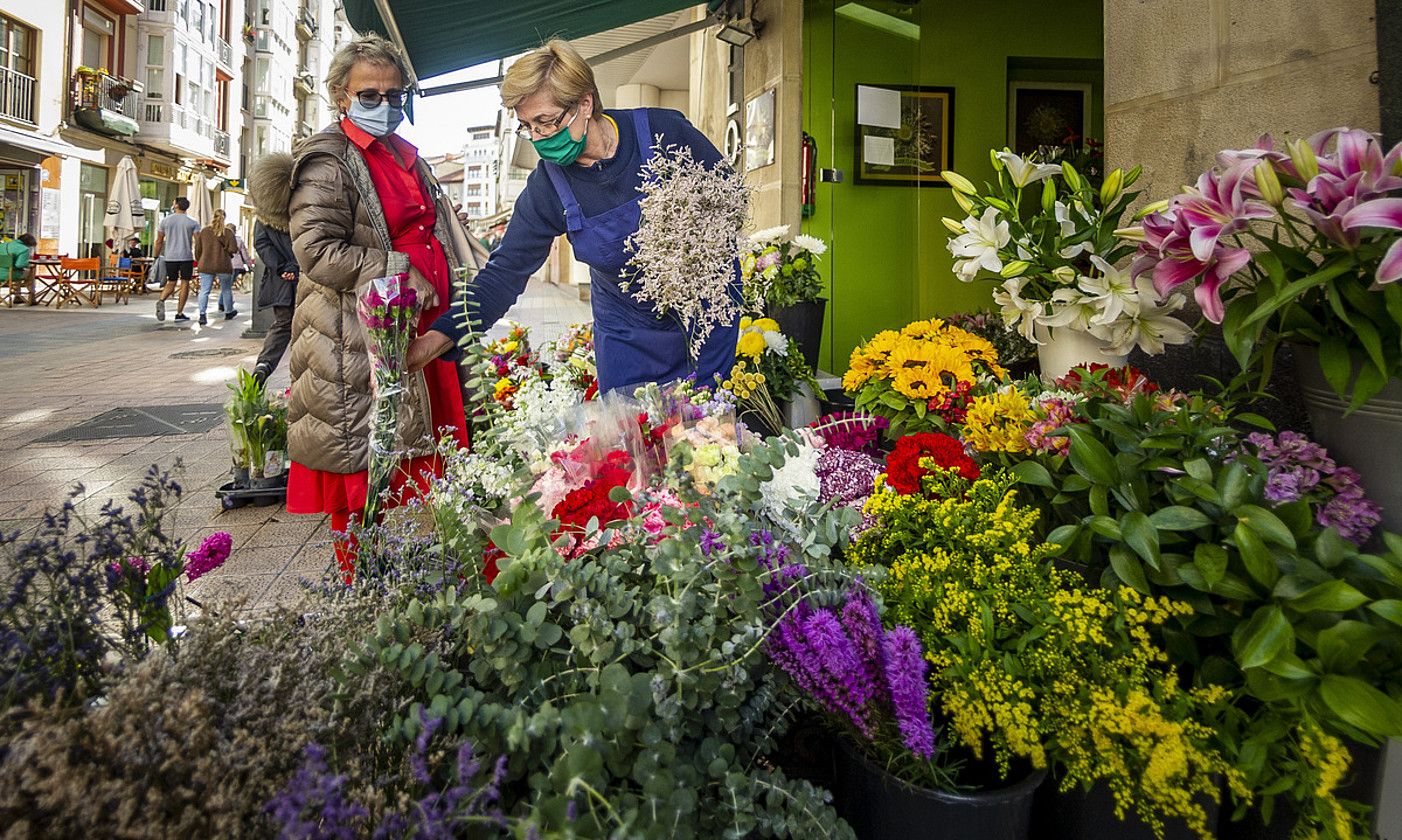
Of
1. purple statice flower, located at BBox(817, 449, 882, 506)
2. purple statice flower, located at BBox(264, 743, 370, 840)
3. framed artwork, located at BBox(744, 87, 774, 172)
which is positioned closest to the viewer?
Answer: purple statice flower, located at BBox(264, 743, 370, 840)

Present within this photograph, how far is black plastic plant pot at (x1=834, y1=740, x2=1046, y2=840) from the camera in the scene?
1.03 meters

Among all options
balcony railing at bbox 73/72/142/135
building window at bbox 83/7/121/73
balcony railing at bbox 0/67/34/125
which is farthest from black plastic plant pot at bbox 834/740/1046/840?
building window at bbox 83/7/121/73

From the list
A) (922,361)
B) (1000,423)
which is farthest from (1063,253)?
(1000,423)

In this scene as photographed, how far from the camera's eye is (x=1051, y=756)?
1128 mm

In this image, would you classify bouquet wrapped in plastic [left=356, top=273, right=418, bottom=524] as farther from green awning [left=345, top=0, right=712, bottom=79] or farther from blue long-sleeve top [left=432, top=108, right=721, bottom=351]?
green awning [left=345, top=0, right=712, bottom=79]

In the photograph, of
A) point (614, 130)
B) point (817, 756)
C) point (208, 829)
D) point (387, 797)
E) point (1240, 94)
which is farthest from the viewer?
point (614, 130)

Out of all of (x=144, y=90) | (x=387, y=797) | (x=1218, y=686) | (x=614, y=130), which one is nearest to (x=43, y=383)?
(x=614, y=130)

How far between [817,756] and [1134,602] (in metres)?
0.53

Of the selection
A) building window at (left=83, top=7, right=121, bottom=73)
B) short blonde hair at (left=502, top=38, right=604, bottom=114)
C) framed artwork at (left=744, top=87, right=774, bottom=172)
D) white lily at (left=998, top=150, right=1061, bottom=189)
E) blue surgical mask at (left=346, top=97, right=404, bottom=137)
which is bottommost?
white lily at (left=998, top=150, right=1061, bottom=189)

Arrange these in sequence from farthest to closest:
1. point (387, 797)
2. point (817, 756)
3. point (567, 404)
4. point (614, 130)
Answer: point (614, 130), point (567, 404), point (817, 756), point (387, 797)

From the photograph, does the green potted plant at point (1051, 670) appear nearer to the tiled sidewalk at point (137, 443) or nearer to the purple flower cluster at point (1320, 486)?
the purple flower cluster at point (1320, 486)

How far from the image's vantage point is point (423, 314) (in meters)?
2.84

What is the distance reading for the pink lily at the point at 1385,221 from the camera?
960 mm

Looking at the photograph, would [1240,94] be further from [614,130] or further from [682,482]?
[682,482]
